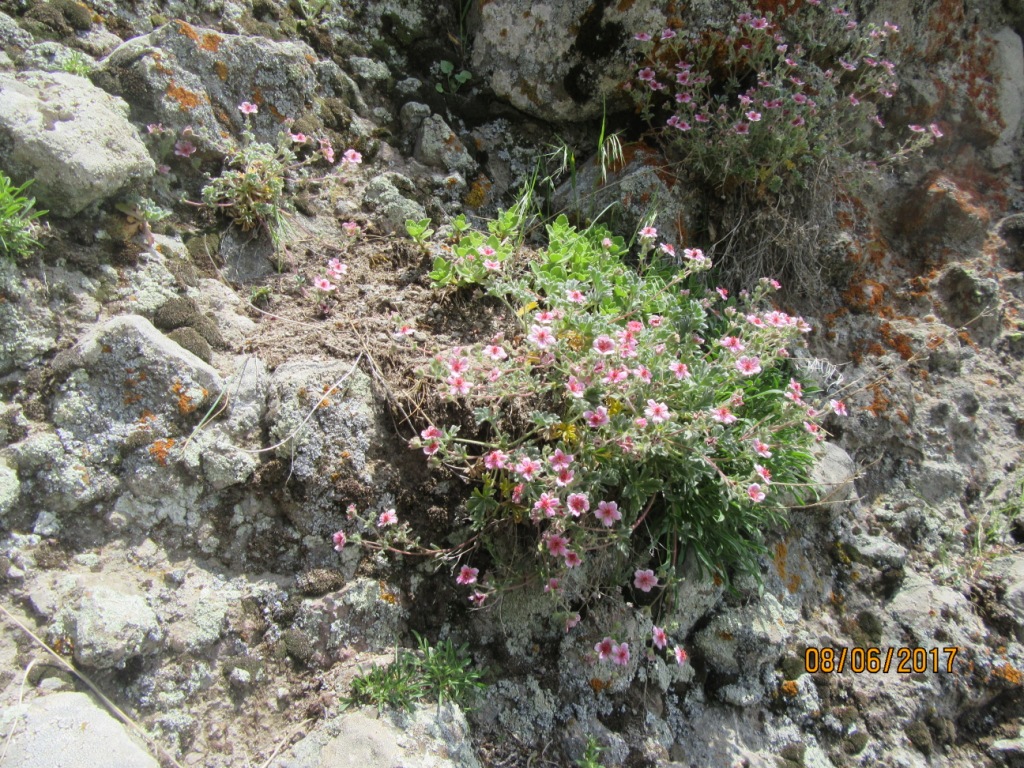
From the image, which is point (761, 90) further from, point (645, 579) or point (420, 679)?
point (420, 679)

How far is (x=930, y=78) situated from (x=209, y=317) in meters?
5.20

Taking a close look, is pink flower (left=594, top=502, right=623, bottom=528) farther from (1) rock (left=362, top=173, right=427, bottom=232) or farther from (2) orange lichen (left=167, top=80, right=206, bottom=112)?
(2) orange lichen (left=167, top=80, right=206, bottom=112)

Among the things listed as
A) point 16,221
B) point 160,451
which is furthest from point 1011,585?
point 16,221

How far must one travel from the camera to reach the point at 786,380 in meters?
3.62

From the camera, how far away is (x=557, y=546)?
104 inches

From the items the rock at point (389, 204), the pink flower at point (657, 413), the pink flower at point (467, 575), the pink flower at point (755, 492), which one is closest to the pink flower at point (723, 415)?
the pink flower at point (657, 413)

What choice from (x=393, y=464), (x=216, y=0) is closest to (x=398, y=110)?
(x=216, y=0)

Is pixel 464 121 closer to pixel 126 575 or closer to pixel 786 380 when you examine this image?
pixel 786 380

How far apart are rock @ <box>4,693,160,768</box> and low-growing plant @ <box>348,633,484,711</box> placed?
29.1 inches

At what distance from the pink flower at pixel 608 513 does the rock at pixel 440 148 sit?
2.48 m

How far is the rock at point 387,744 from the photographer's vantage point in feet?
7.67

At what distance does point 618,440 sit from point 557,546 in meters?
0.50

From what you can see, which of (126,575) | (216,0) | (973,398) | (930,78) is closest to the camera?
(126,575)

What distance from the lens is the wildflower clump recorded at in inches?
107
